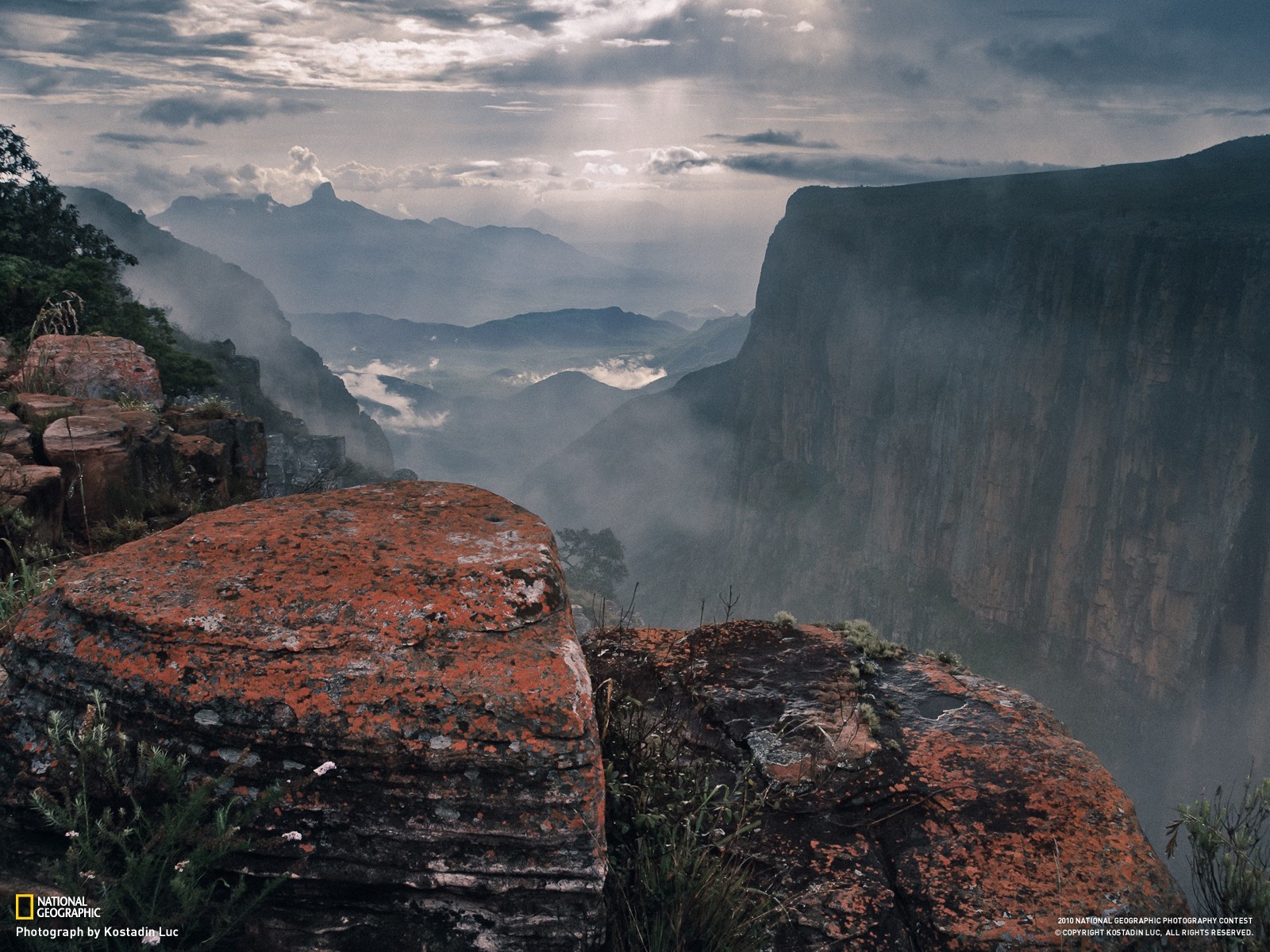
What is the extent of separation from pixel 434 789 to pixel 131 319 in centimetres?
2471

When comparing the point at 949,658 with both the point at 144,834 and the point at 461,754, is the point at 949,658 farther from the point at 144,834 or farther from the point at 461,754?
the point at 144,834

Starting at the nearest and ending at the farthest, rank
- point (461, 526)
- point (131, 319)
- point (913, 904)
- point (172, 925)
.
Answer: point (172, 925), point (913, 904), point (461, 526), point (131, 319)

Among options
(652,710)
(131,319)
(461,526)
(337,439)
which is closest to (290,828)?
(461,526)

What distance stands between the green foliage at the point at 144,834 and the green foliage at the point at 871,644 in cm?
400

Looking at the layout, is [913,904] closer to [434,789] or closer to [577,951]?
[577,951]

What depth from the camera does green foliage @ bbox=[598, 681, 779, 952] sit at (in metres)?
3.50

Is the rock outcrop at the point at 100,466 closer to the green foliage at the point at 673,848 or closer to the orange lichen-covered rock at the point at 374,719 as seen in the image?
the orange lichen-covered rock at the point at 374,719

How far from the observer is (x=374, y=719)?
11.5ft

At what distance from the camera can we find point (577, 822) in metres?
3.42

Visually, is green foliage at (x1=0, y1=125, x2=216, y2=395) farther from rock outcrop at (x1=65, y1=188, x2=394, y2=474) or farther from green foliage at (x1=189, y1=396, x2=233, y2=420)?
rock outcrop at (x1=65, y1=188, x2=394, y2=474)

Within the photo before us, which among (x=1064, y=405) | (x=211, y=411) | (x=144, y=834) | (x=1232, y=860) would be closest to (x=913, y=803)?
(x=1232, y=860)

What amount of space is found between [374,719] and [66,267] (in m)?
22.5

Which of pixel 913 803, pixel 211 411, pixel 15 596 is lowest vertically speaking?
pixel 913 803

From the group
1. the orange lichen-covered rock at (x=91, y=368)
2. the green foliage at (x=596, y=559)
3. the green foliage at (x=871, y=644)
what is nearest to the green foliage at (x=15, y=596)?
the green foliage at (x=871, y=644)
